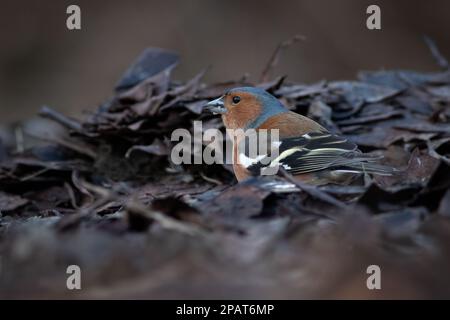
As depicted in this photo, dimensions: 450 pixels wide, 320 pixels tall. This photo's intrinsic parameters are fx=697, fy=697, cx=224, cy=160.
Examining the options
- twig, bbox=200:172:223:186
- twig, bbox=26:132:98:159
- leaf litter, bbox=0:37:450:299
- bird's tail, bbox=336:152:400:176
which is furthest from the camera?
twig, bbox=26:132:98:159

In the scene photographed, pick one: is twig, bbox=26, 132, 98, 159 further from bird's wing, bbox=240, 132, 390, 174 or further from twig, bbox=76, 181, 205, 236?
twig, bbox=76, 181, 205, 236

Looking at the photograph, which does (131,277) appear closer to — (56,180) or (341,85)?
(56,180)

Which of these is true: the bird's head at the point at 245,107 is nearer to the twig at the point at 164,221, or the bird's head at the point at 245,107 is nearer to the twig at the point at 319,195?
the twig at the point at 319,195

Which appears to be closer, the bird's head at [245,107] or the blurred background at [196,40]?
the bird's head at [245,107]

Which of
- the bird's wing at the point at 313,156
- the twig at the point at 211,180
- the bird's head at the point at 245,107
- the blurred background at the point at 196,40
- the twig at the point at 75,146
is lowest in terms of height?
the twig at the point at 211,180

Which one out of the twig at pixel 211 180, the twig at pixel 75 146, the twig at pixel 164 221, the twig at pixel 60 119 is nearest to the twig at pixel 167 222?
the twig at pixel 164 221

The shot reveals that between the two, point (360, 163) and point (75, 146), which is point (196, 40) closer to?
point (75, 146)

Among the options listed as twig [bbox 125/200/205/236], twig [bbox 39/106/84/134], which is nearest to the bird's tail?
twig [bbox 125/200/205/236]
